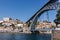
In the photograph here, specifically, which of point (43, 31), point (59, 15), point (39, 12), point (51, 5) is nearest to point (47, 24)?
point (43, 31)

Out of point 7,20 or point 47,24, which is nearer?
point 47,24

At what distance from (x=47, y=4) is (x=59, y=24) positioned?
197 ft

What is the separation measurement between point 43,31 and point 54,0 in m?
34.9

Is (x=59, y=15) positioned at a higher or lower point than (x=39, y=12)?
lower

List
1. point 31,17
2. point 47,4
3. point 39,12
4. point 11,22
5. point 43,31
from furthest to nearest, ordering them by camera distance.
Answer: point 11,22, point 43,31, point 31,17, point 39,12, point 47,4

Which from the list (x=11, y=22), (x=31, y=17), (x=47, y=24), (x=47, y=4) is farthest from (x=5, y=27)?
(x=47, y=4)

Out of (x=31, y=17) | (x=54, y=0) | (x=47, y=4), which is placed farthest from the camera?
(x=31, y=17)

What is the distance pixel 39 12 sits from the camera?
78625 mm

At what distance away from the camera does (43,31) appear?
99.7 m

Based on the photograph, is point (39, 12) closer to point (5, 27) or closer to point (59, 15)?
point (5, 27)

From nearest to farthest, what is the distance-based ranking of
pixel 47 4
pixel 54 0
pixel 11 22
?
pixel 54 0 → pixel 47 4 → pixel 11 22

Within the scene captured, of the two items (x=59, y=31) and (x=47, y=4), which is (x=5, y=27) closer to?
(x=47, y=4)

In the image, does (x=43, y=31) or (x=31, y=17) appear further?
(x=43, y=31)

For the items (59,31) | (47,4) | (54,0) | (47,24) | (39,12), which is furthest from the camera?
(47,24)
